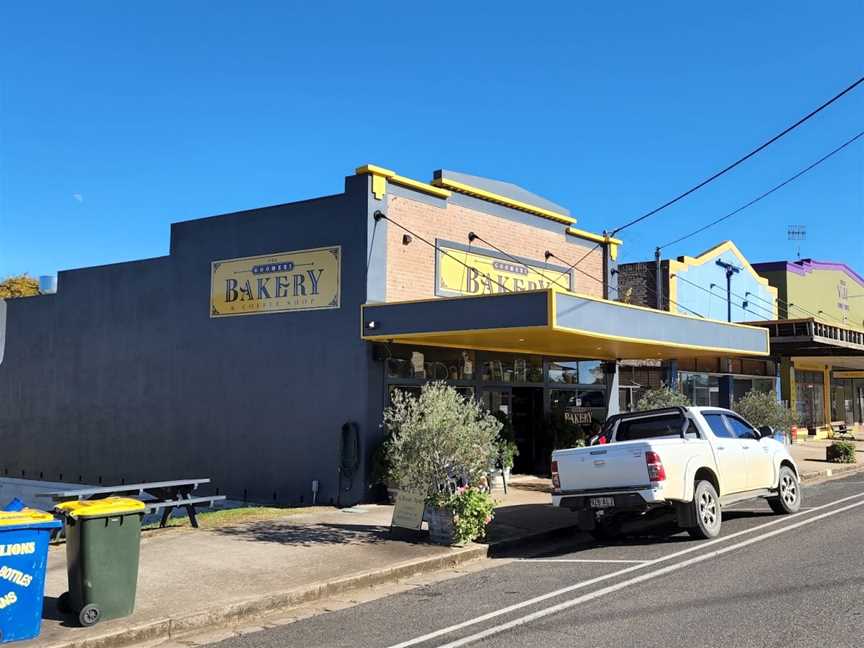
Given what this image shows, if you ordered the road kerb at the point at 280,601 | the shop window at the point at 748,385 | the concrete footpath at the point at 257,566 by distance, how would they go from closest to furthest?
the road kerb at the point at 280,601 < the concrete footpath at the point at 257,566 < the shop window at the point at 748,385

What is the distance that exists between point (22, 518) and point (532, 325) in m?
8.39

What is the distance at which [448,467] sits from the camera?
10.7 meters

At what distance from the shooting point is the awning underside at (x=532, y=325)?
43.4 ft

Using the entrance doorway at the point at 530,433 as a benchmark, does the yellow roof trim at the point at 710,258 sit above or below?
above

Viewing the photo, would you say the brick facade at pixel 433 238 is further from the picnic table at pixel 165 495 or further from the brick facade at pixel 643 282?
the brick facade at pixel 643 282

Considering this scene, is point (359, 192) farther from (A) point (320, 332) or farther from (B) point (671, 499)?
(B) point (671, 499)

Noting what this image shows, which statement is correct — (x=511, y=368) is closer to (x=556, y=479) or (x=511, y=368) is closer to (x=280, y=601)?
(x=556, y=479)

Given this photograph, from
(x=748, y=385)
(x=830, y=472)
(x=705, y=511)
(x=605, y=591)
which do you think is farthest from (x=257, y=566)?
(x=748, y=385)

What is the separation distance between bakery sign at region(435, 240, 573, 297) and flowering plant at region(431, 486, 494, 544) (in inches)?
236

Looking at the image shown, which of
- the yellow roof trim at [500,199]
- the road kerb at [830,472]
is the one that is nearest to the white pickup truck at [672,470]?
the yellow roof trim at [500,199]

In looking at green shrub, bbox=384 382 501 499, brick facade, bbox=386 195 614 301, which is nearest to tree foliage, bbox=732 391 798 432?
brick facade, bbox=386 195 614 301

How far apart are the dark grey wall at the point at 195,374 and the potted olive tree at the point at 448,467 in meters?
3.87

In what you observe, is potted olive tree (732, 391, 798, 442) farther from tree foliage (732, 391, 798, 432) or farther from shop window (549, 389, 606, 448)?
shop window (549, 389, 606, 448)

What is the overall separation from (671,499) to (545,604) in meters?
Result: 3.50
